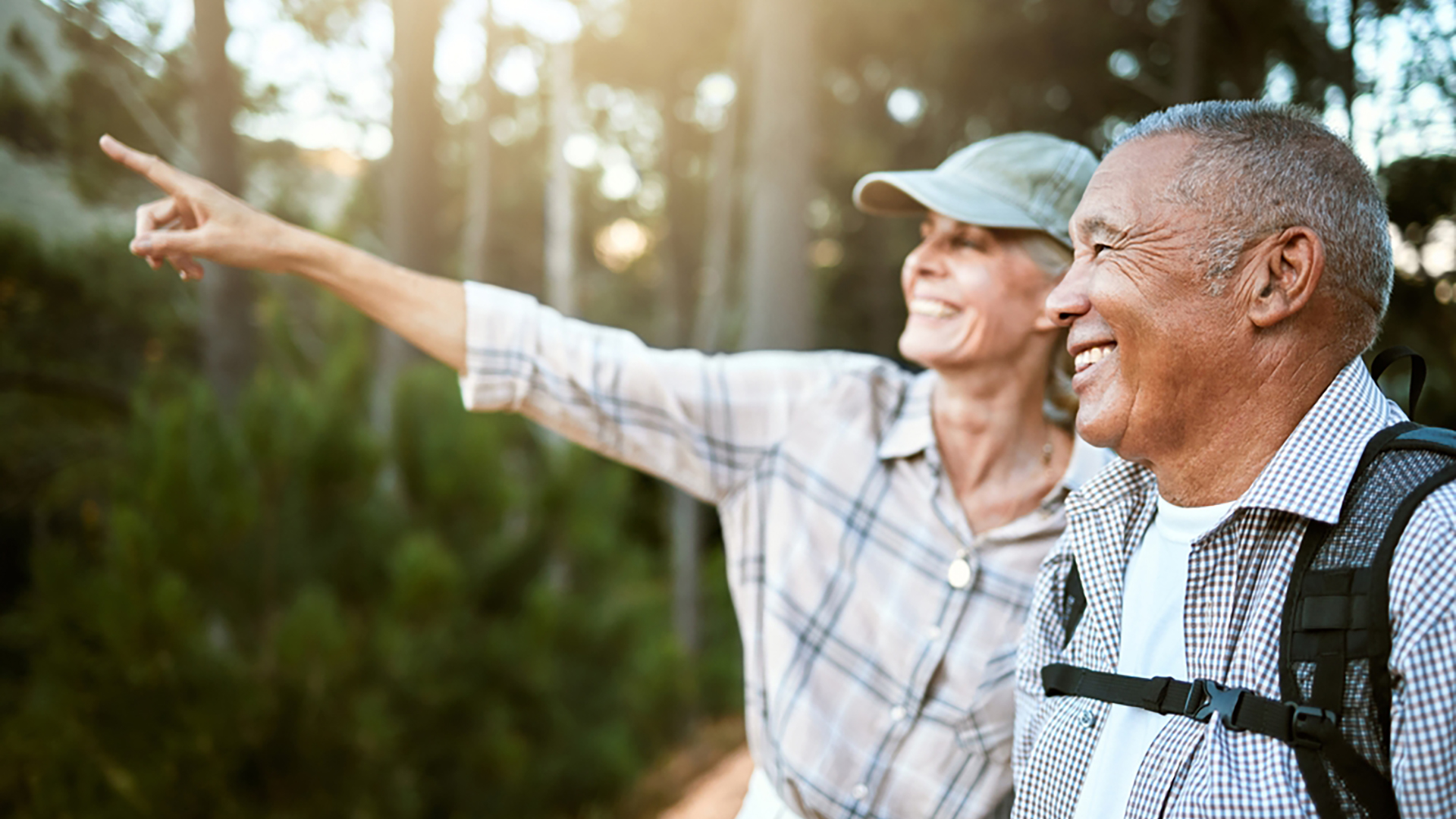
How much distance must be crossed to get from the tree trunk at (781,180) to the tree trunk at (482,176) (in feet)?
13.5

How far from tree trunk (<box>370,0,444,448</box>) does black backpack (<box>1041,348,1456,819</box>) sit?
442 cm

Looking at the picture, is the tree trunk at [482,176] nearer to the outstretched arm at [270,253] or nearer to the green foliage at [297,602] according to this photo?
the green foliage at [297,602]

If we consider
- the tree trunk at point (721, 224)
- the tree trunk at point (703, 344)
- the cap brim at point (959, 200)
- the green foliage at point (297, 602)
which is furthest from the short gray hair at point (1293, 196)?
the tree trunk at point (721, 224)

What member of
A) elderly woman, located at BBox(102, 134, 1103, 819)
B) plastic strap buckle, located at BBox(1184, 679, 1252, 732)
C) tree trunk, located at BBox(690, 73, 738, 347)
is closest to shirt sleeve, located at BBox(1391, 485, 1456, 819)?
plastic strap buckle, located at BBox(1184, 679, 1252, 732)

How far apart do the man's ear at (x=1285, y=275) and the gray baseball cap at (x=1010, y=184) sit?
2.15ft

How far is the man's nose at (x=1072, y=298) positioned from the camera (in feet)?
→ 3.81

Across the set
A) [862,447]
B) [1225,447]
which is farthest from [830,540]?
[1225,447]

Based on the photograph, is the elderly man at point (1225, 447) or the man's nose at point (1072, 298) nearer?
the elderly man at point (1225, 447)

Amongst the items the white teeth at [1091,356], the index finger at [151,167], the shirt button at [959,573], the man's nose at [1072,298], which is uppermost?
the index finger at [151,167]

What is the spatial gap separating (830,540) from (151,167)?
124cm

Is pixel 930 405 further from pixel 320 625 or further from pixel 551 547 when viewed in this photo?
pixel 551 547

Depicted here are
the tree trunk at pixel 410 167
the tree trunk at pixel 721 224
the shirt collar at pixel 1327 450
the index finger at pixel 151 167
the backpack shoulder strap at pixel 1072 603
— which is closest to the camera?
the shirt collar at pixel 1327 450

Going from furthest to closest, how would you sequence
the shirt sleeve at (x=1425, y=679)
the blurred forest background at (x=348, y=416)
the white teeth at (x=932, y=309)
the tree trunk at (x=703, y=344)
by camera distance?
the tree trunk at (x=703, y=344) → the blurred forest background at (x=348, y=416) → the white teeth at (x=932, y=309) → the shirt sleeve at (x=1425, y=679)

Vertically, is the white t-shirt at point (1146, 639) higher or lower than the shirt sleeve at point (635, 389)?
lower
